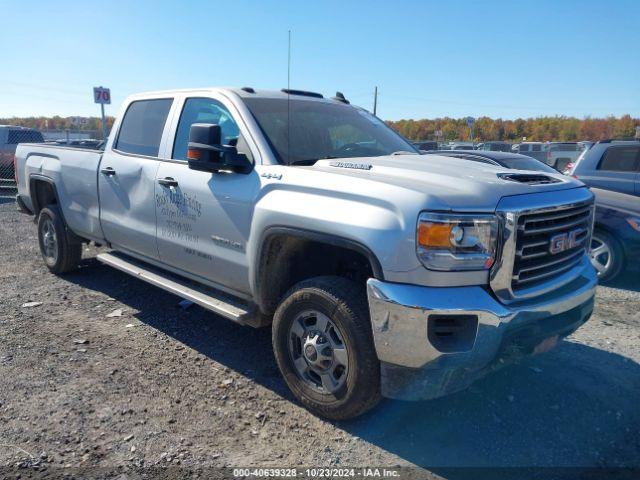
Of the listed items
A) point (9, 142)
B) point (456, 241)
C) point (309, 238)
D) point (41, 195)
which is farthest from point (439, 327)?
point (9, 142)

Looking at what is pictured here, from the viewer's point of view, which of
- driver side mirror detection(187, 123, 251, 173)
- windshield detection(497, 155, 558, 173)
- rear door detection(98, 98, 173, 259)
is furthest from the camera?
windshield detection(497, 155, 558, 173)

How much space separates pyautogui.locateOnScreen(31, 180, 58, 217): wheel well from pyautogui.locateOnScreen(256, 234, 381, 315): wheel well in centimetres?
415

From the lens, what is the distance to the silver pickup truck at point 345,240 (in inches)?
106

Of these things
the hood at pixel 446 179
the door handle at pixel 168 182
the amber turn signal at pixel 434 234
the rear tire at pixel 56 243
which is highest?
the hood at pixel 446 179

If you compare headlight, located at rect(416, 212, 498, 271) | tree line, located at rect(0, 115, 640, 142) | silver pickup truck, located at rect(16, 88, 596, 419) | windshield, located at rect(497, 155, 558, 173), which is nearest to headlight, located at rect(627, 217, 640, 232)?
windshield, located at rect(497, 155, 558, 173)

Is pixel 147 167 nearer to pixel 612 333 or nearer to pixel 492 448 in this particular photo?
pixel 492 448

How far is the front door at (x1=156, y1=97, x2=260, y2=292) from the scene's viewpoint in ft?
11.8

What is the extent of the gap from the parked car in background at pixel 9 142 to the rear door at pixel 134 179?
12.0m

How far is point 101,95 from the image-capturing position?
1537 cm

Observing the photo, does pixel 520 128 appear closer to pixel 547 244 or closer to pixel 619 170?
pixel 619 170

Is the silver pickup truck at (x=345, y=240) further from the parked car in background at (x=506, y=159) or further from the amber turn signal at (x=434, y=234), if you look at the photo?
the parked car in background at (x=506, y=159)

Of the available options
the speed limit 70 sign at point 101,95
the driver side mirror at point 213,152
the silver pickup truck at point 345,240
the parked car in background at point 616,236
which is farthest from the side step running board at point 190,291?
the speed limit 70 sign at point 101,95

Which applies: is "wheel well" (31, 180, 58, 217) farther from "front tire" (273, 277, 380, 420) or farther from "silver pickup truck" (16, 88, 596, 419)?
"front tire" (273, 277, 380, 420)

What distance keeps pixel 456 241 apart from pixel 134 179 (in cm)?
306
